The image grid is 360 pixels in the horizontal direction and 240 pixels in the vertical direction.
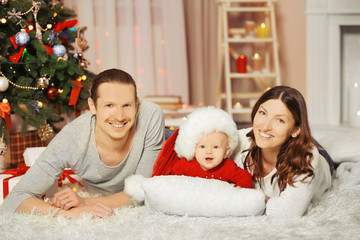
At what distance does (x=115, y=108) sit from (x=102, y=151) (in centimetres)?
25

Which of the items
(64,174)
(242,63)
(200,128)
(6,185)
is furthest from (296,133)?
(242,63)

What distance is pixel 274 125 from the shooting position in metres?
2.05

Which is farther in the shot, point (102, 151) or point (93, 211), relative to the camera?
point (102, 151)

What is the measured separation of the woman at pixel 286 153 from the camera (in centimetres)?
197

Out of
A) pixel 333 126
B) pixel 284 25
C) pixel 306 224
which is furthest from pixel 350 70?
pixel 306 224

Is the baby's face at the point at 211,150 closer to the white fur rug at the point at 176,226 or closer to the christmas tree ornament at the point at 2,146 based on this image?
the white fur rug at the point at 176,226

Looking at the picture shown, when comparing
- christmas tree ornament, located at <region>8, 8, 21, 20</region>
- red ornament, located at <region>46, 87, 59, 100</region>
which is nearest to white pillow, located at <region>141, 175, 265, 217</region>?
red ornament, located at <region>46, 87, 59, 100</region>

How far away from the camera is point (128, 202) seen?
85.4 inches

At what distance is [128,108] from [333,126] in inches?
97.0

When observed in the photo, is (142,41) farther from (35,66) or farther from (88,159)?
(88,159)

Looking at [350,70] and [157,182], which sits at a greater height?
[350,70]

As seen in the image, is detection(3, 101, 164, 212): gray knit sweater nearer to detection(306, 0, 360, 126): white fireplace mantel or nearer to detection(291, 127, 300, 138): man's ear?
detection(291, 127, 300, 138): man's ear

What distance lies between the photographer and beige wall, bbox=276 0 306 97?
15.0ft

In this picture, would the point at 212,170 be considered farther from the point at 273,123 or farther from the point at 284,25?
the point at 284,25
